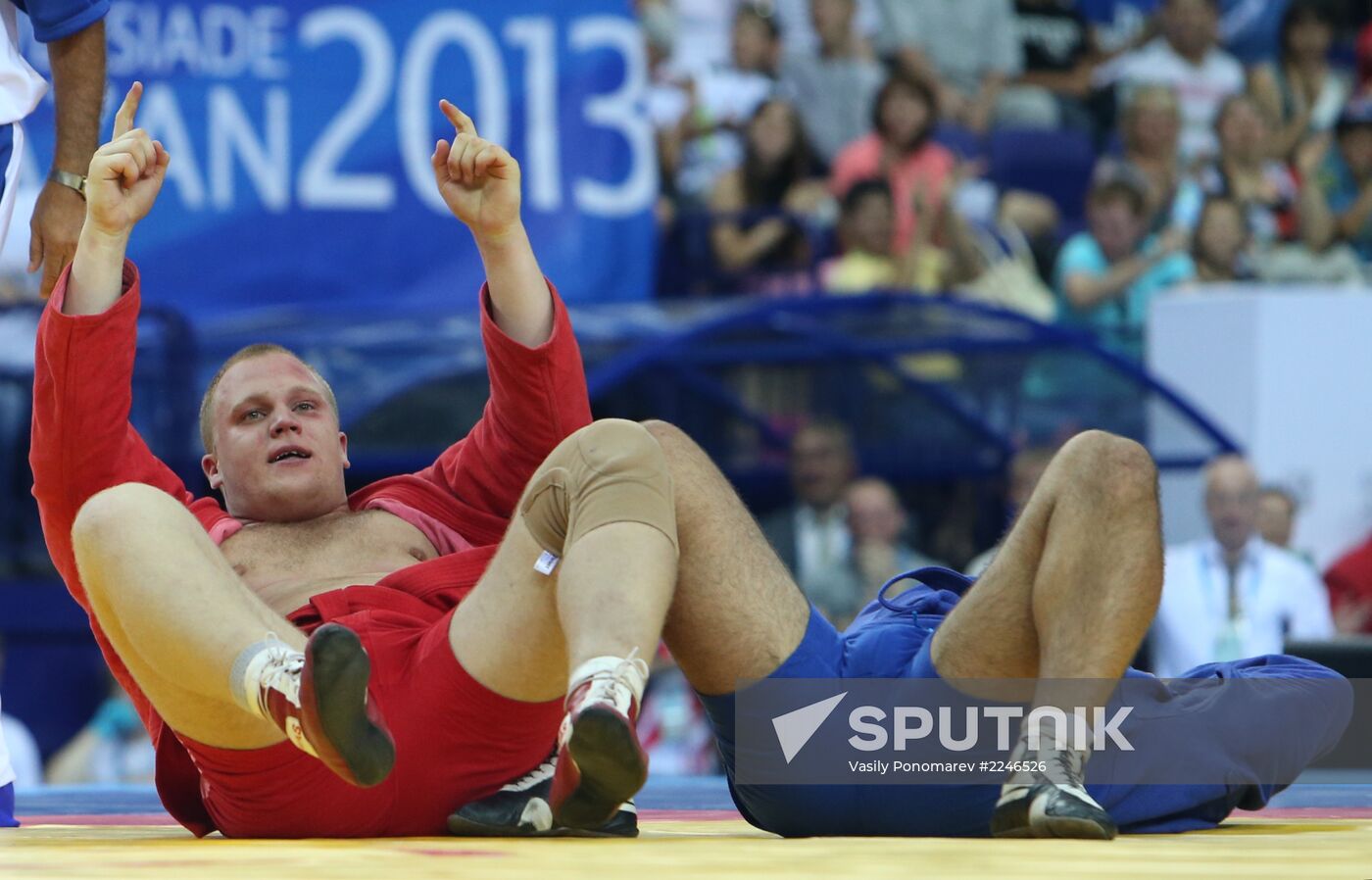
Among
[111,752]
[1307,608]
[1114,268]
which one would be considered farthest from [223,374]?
[1114,268]

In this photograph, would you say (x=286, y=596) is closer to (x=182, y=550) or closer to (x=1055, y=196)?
(x=182, y=550)

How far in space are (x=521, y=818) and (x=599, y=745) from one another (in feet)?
1.73

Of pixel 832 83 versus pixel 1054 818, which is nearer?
pixel 1054 818

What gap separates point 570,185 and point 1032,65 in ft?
11.3

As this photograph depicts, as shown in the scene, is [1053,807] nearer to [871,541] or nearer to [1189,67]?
[871,541]

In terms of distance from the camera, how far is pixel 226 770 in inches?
114

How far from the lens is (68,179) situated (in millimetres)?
3734

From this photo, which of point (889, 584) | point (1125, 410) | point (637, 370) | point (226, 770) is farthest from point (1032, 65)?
point (226, 770)

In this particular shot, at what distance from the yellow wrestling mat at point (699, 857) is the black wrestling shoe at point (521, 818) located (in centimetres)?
6

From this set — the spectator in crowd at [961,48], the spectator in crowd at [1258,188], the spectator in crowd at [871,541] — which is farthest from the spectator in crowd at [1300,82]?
the spectator in crowd at [871,541]

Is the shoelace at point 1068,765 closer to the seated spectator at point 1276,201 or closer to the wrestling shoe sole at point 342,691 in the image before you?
the wrestling shoe sole at point 342,691

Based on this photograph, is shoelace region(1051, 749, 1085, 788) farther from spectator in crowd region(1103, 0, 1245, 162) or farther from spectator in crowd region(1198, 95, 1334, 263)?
spectator in crowd region(1103, 0, 1245, 162)

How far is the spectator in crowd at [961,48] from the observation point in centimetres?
931

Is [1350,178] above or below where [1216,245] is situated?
above
